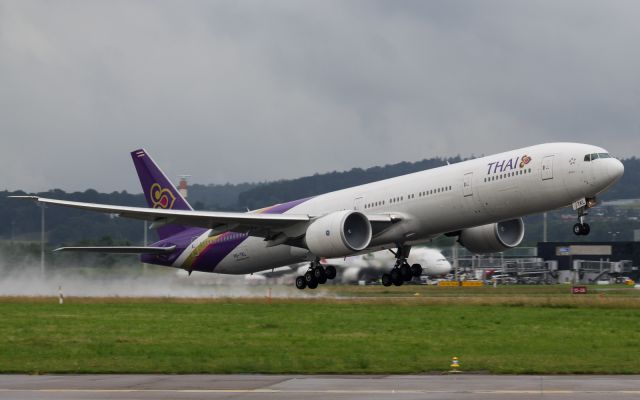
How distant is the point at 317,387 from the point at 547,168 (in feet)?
66.5

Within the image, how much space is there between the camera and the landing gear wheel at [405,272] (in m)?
44.8

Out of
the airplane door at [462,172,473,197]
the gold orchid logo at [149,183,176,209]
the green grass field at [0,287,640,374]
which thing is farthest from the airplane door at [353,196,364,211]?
the gold orchid logo at [149,183,176,209]

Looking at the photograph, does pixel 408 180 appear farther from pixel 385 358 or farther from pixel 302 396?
pixel 302 396

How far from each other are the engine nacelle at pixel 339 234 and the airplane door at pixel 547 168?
7841 millimetres

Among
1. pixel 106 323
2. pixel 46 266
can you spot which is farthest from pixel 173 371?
pixel 46 266

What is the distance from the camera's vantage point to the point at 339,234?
40.9 m

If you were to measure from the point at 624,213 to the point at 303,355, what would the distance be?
6539 inches

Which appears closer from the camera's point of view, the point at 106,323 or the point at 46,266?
the point at 106,323

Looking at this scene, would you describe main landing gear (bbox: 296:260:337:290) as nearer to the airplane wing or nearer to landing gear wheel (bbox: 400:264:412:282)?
the airplane wing

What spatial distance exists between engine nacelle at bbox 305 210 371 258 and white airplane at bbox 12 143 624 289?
4 cm

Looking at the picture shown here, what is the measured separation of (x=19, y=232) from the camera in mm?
73000

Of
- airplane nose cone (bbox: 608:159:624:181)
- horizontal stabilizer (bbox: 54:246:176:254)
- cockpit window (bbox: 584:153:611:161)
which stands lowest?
horizontal stabilizer (bbox: 54:246:176:254)

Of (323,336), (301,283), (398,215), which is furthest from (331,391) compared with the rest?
(301,283)

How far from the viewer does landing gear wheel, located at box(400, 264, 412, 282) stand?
1765 inches
